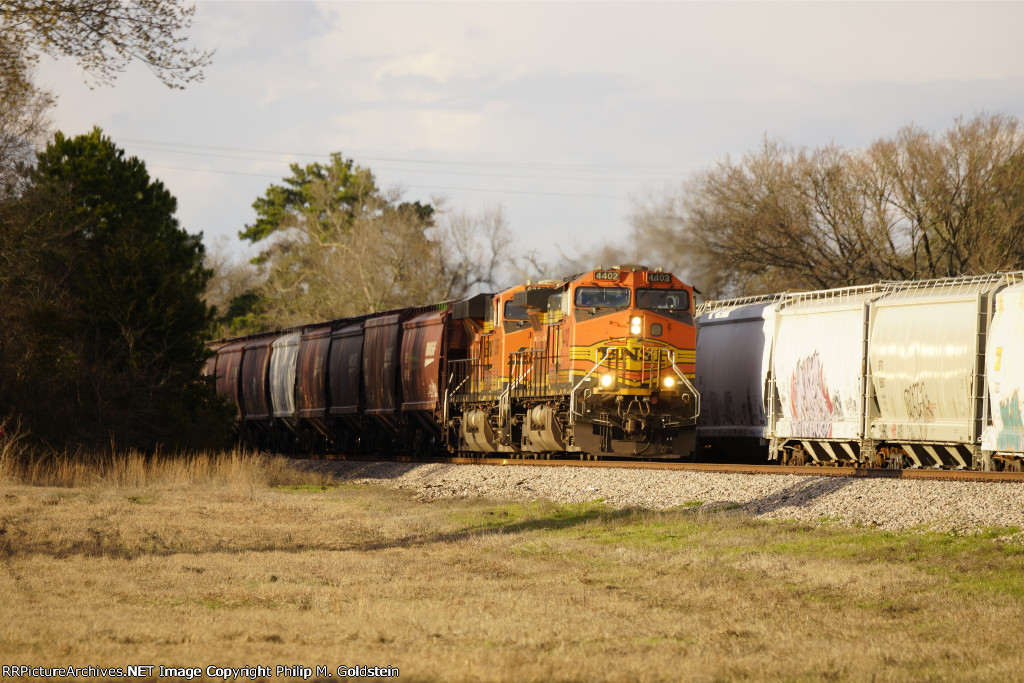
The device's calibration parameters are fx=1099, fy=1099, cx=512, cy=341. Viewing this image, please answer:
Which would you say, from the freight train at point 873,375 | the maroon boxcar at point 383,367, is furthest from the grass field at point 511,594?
the maroon boxcar at point 383,367

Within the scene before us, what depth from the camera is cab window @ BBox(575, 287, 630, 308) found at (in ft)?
69.9

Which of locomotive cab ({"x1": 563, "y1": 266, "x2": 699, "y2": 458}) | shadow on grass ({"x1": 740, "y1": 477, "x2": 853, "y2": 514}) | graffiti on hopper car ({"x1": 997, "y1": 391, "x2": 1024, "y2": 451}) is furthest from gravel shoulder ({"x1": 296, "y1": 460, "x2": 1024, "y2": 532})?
graffiti on hopper car ({"x1": 997, "y1": 391, "x2": 1024, "y2": 451})

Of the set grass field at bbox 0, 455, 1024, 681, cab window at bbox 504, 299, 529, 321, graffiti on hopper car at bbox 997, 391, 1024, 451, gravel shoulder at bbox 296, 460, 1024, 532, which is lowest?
grass field at bbox 0, 455, 1024, 681

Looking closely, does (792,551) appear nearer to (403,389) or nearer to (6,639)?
(6,639)

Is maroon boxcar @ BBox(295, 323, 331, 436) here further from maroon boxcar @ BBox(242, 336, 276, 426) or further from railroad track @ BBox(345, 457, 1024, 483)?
railroad track @ BBox(345, 457, 1024, 483)

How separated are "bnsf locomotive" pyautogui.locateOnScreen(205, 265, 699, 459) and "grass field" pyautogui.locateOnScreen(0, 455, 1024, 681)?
5.90 metres

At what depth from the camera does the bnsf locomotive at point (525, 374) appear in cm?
2117

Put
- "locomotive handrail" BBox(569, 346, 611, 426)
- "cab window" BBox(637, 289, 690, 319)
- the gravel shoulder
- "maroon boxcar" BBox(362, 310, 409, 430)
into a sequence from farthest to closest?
1. "maroon boxcar" BBox(362, 310, 409, 430)
2. "cab window" BBox(637, 289, 690, 319)
3. "locomotive handrail" BBox(569, 346, 611, 426)
4. the gravel shoulder

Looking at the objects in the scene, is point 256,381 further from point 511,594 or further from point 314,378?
point 511,594

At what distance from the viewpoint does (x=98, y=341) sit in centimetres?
2594

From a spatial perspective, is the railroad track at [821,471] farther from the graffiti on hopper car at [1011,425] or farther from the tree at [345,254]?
the tree at [345,254]

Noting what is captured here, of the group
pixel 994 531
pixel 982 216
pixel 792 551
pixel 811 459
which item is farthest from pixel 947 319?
pixel 982 216

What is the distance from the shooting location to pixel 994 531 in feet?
38.1

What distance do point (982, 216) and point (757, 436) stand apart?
22463mm
